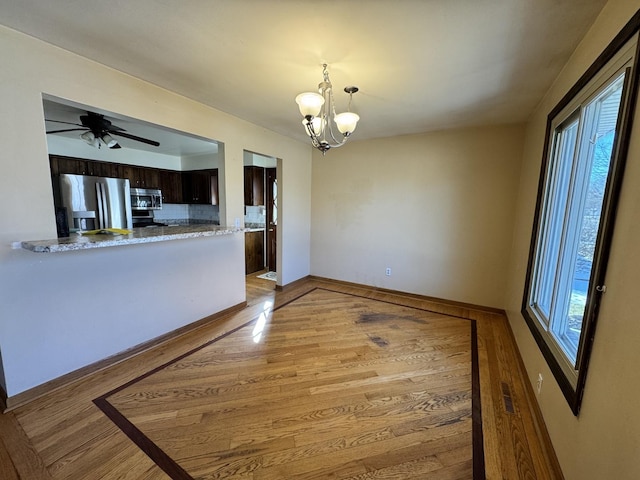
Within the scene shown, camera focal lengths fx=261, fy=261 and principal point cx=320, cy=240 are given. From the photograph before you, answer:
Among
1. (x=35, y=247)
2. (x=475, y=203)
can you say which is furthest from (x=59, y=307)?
(x=475, y=203)

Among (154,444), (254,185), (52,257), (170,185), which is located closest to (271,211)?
(254,185)

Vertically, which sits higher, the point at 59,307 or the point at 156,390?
the point at 59,307

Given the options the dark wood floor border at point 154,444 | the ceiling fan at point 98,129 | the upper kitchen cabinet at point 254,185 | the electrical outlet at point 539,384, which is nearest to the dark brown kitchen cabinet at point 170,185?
the upper kitchen cabinet at point 254,185

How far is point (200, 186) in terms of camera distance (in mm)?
5633

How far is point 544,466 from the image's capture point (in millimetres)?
1454

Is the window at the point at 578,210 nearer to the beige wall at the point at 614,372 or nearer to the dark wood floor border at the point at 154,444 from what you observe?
the beige wall at the point at 614,372

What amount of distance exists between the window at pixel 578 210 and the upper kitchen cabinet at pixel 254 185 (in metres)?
4.30

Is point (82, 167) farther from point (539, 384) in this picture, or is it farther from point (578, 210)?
point (539, 384)

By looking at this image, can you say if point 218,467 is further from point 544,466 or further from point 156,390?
point 544,466

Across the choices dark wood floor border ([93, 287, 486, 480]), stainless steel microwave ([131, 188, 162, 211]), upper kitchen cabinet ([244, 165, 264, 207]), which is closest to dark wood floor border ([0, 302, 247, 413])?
dark wood floor border ([93, 287, 486, 480])

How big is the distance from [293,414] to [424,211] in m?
3.10

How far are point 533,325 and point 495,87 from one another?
2.03 m

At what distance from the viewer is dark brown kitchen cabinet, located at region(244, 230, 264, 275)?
5.15 m

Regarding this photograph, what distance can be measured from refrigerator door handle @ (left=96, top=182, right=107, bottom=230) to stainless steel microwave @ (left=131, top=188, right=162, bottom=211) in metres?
→ 0.61
